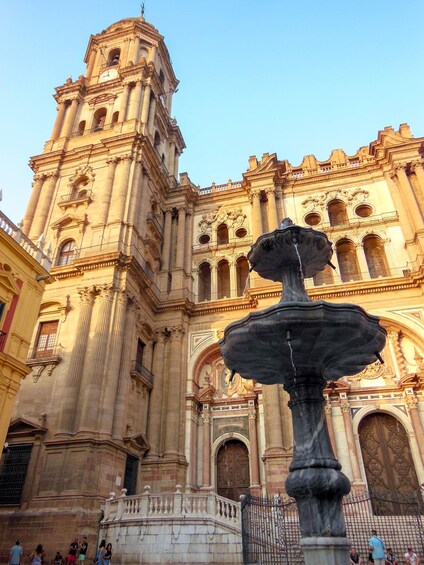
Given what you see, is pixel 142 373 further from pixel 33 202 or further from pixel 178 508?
pixel 33 202

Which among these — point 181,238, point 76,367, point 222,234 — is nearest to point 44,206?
point 181,238

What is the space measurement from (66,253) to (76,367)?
686 centimetres

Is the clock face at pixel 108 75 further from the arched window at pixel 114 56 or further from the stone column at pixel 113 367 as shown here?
the stone column at pixel 113 367

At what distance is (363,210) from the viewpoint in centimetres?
2428

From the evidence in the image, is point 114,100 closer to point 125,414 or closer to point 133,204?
point 133,204

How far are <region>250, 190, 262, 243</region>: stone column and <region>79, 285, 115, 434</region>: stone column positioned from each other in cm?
900

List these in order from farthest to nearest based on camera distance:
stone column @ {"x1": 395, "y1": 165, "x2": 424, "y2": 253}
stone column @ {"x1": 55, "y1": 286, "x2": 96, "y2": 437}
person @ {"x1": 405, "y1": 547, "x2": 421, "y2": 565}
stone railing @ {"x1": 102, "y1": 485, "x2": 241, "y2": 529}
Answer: stone column @ {"x1": 395, "y1": 165, "x2": 424, "y2": 253} < stone column @ {"x1": 55, "y1": 286, "x2": 96, "y2": 437} < stone railing @ {"x1": 102, "y1": 485, "x2": 241, "y2": 529} < person @ {"x1": 405, "y1": 547, "x2": 421, "y2": 565}

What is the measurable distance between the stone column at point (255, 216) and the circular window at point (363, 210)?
5.20 meters

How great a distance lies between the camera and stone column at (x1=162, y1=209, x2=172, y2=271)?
80.5ft

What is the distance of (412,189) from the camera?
890 inches

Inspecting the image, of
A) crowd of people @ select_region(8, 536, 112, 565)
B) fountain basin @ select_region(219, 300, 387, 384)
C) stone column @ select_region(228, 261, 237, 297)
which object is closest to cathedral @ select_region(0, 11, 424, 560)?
stone column @ select_region(228, 261, 237, 297)

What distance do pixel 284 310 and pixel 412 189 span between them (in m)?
18.7

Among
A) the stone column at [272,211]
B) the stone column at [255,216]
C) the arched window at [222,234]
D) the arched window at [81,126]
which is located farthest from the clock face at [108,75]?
the stone column at [272,211]

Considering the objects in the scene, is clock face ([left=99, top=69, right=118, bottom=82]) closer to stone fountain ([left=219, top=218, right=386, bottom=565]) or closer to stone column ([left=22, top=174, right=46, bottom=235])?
stone column ([left=22, top=174, right=46, bottom=235])
